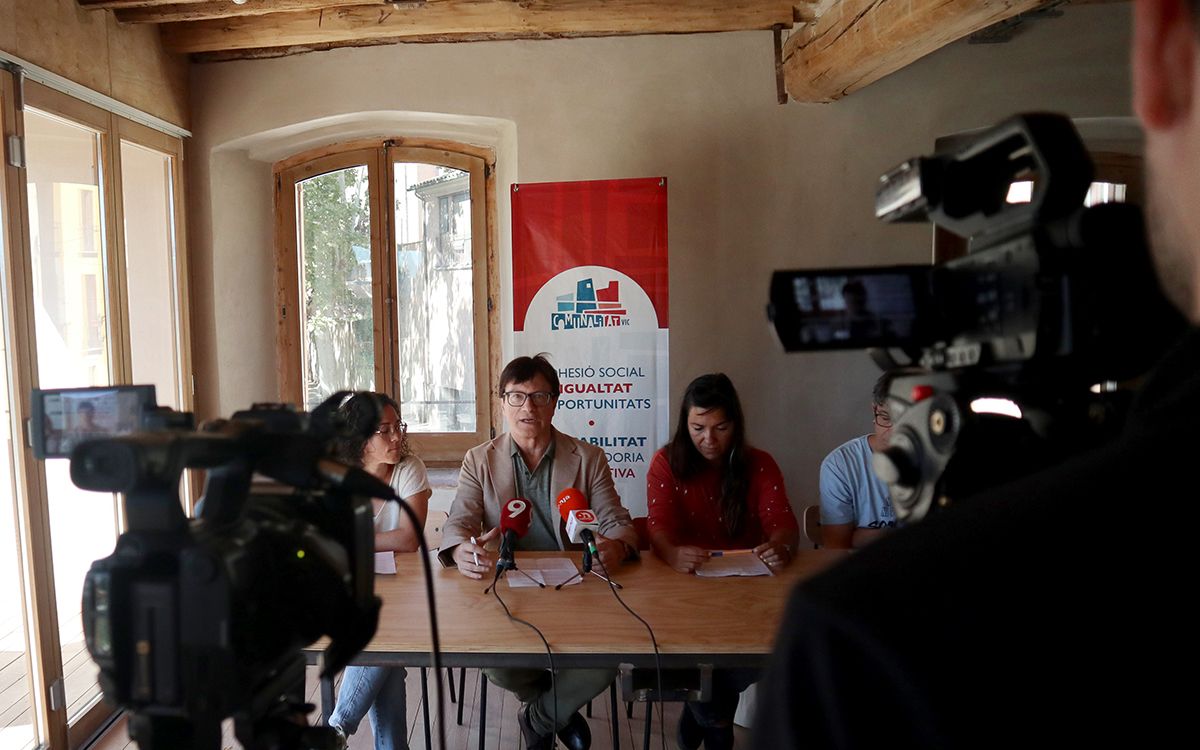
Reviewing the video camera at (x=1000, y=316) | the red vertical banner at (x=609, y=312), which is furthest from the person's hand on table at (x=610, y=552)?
the video camera at (x=1000, y=316)

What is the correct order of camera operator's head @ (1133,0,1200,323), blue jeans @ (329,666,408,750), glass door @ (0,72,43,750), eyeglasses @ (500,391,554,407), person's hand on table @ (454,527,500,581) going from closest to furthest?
1. camera operator's head @ (1133,0,1200,323)
2. person's hand on table @ (454,527,500,581)
3. blue jeans @ (329,666,408,750)
4. glass door @ (0,72,43,750)
5. eyeglasses @ (500,391,554,407)

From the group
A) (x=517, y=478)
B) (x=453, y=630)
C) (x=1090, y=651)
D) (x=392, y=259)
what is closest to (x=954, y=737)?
(x=1090, y=651)

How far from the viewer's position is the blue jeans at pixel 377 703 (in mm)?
2471

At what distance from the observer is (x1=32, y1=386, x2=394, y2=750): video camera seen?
742mm

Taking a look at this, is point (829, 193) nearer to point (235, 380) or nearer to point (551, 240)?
point (551, 240)

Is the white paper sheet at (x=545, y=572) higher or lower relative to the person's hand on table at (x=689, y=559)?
lower

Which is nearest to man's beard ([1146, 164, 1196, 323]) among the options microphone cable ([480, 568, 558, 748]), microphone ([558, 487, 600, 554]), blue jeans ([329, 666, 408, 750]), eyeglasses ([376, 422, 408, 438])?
microphone cable ([480, 568, 558, 748])

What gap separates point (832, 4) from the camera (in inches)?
129

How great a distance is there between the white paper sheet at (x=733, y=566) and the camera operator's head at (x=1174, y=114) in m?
2.04

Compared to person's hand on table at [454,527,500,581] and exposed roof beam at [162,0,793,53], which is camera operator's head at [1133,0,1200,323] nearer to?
person's hand on table at [454,527,500,581]

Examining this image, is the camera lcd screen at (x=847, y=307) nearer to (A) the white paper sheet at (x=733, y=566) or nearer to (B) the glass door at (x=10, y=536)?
(A) the white paper sheet at (x=733, y=566)

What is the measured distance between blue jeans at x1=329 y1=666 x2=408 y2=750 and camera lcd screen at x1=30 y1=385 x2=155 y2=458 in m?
1.66

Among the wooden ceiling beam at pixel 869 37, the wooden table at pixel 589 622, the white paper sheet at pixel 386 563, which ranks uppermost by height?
the wooden ceiling beam at pixel 869 37

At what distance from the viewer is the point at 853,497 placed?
293 centimetres
